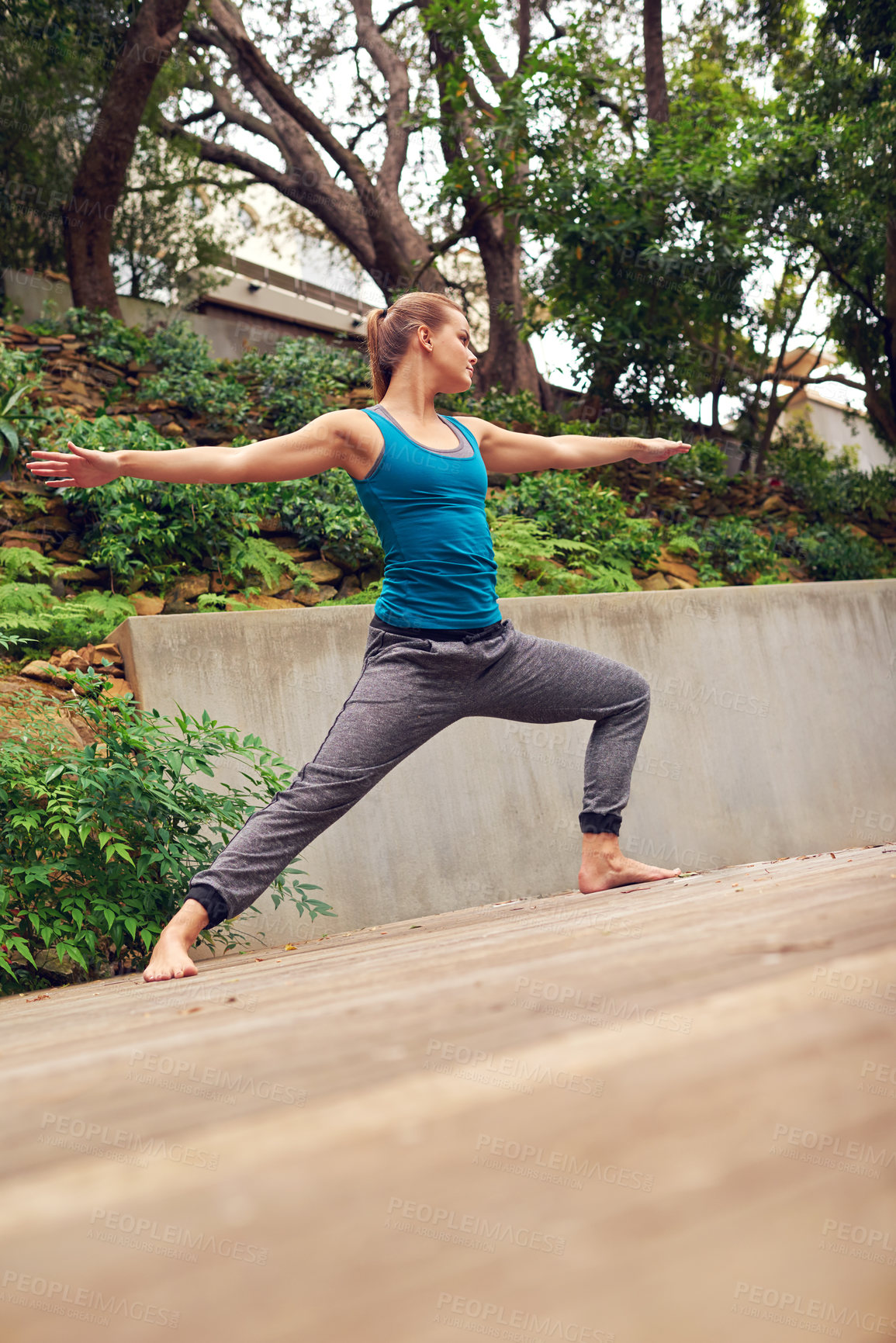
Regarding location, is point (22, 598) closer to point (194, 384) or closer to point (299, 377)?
point (194, 384)

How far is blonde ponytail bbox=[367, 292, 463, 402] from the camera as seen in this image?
276 cm

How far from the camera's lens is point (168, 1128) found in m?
0.46

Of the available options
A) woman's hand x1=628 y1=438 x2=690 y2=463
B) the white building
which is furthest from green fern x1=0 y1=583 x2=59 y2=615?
the white building

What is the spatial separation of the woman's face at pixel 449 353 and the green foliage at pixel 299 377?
543cm

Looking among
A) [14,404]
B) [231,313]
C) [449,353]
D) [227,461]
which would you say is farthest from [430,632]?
[231,313]

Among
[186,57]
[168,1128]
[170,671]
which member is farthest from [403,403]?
[186,57]

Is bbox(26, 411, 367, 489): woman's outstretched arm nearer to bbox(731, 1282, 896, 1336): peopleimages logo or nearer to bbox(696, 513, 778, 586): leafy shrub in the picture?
bbox(731, 1282, 896, 1336): peopleimages logo

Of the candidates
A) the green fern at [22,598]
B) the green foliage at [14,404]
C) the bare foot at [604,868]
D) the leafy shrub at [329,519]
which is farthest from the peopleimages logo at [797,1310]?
the green foliage at [14,404]

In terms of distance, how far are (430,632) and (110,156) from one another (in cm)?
984

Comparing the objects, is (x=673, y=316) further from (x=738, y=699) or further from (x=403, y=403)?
(x=403, y=403)

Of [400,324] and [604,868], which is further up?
[400,324]

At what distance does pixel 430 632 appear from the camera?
8.33 feet

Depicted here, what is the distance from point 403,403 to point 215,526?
137 inches

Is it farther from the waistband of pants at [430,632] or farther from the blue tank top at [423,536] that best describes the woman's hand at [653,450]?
the waistband of pants at [430,632]
